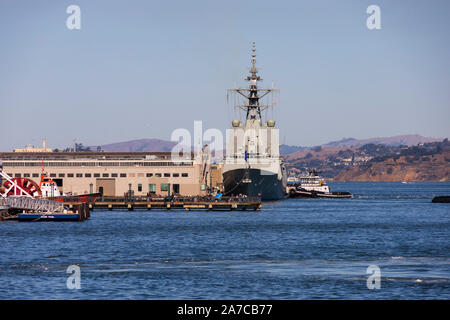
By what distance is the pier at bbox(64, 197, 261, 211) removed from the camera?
114438mm

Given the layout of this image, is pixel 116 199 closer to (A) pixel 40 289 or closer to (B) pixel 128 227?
(B) pixel 128 227

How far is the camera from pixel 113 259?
49000mm

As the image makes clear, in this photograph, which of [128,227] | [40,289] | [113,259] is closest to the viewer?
[40,289]

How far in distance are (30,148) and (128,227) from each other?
106 m

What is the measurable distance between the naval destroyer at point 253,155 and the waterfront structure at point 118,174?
788 centimetres

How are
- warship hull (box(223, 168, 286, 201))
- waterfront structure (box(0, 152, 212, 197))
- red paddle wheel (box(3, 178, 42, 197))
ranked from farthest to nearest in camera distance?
1. waterfront structure (box(0, 152, 212, 197))
2. warship hull (box(223, 168, 286, 201))
3. red paddle wheel (box(3, 178, 42, 197))

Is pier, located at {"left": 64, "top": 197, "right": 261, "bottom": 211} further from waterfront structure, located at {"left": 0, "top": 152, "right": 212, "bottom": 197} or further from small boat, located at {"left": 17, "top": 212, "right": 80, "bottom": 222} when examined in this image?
small boat, located at {"left": 17, "top": 212, "right": 80, "bottom": 222}

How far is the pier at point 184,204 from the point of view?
114m

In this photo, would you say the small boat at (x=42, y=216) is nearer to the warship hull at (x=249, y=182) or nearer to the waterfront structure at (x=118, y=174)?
the waterfront structure at (x=118, y=174)

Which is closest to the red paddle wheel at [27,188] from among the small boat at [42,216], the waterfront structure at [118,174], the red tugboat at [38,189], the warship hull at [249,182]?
the red tugboat at [38,189]

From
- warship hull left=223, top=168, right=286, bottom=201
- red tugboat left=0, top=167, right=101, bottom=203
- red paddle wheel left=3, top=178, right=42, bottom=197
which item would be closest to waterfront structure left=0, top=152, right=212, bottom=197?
warship hull left=223, top=168, right=286, bottom=201

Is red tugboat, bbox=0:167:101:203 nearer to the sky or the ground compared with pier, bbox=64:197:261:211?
nearer to the sky

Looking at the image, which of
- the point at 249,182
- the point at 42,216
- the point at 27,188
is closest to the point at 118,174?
the point at 249,182
